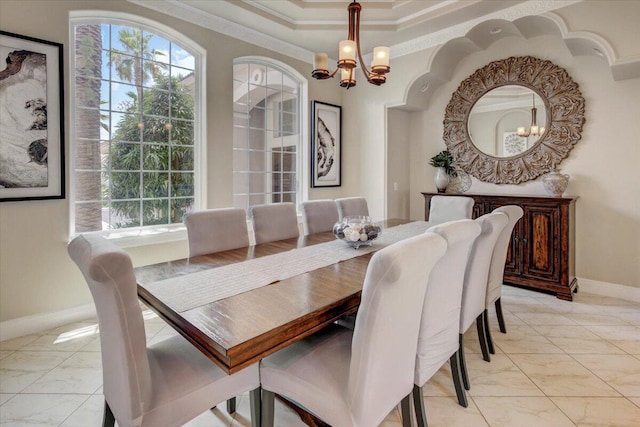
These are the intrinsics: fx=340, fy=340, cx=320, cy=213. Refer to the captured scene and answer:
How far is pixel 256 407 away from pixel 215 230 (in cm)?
126

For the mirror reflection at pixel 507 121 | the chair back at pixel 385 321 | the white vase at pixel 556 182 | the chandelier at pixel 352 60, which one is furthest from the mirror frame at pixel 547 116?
the chair back at pixel 385 321

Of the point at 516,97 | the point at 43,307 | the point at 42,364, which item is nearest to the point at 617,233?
the point at 516,97

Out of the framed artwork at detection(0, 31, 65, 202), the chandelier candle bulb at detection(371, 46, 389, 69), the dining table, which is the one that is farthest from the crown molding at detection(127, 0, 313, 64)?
the dining table

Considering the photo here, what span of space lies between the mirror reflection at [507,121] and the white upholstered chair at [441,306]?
3.03 meters

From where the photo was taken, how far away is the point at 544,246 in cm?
354

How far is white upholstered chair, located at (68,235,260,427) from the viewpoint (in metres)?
1.10

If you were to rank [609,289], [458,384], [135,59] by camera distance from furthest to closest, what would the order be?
1. [609,289]
2. [135,59]
3. [458,384]

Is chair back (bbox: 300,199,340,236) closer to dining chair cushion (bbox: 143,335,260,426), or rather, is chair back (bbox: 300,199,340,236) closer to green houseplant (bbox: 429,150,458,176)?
dining chair cushion (bbox: 143,335,260,426)

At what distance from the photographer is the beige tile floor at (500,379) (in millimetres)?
1780

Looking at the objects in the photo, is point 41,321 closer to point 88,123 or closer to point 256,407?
point 88,123

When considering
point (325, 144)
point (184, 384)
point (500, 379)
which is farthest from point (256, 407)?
point (325, 144)

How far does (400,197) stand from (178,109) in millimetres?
3159

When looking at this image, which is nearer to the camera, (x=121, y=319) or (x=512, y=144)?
(x=121, y=319)

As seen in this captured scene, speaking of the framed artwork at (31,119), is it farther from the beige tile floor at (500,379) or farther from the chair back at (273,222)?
the chair back at (273,222)
